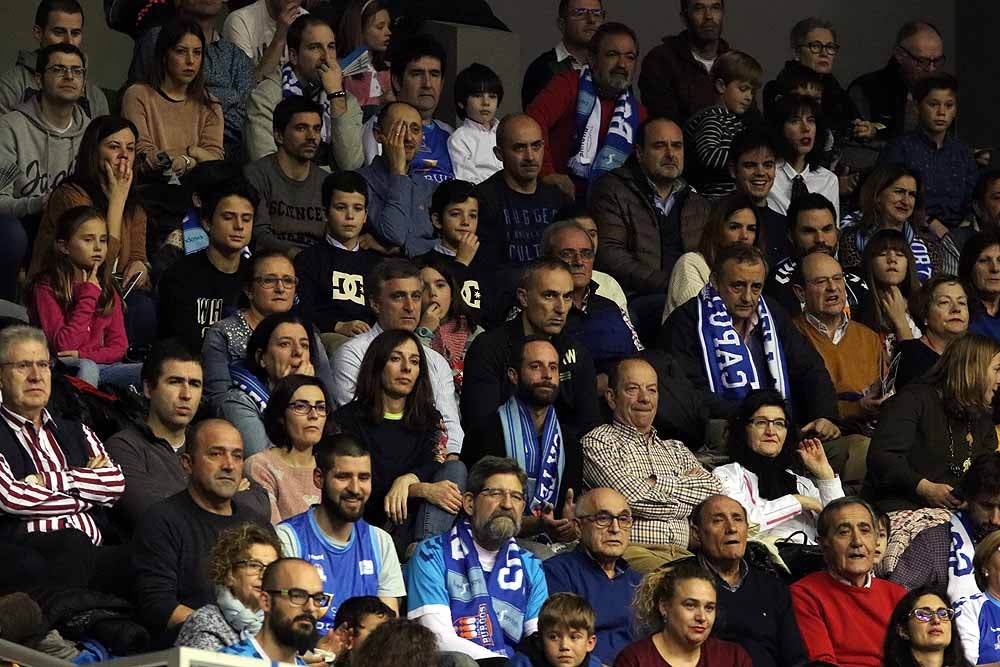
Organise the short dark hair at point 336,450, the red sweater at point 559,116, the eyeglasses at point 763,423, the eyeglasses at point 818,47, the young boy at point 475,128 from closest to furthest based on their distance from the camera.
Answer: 1. the short dark hair at point 336,450
2. the eyeglasses at point 763,423
3. the young boy at point 475,128
4. the red sweater at point 559,116
5. the eyeglasses at point 818,47

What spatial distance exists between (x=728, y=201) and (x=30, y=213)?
305cm

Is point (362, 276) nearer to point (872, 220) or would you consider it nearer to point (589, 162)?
point (589, 162)

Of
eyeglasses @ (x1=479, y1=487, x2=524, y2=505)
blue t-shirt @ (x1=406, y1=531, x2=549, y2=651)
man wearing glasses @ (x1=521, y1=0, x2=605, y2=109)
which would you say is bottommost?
blue t-shirt @ (x1=406, y1=531, x2=549, y2=651)

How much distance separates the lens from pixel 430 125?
11.1 m

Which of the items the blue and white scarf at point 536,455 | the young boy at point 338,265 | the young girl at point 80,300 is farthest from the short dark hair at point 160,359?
the young boy at point 338,265

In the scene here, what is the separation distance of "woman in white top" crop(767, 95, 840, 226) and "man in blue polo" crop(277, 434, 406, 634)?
14.1 ft

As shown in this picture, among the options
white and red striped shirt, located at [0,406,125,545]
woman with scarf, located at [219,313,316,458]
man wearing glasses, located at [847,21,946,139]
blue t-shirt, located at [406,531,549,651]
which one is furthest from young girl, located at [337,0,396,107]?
white and red striped shirt, located at [0,406,125,545]

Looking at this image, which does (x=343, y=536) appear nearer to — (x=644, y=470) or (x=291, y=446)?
(x=291, y=446)

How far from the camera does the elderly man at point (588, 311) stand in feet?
32.1

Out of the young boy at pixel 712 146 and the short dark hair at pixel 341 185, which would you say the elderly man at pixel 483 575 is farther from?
the young boy at pixel 712 146

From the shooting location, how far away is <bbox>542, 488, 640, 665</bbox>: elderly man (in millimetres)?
8078

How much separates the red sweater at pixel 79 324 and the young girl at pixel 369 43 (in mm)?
3017

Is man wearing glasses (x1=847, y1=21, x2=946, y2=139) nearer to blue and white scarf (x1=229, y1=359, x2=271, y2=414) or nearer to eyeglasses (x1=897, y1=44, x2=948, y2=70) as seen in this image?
eyeglasses (x1=897, y1=44, x2=948, y2=70)

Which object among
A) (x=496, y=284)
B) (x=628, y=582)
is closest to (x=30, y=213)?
(x=496, y=284)
